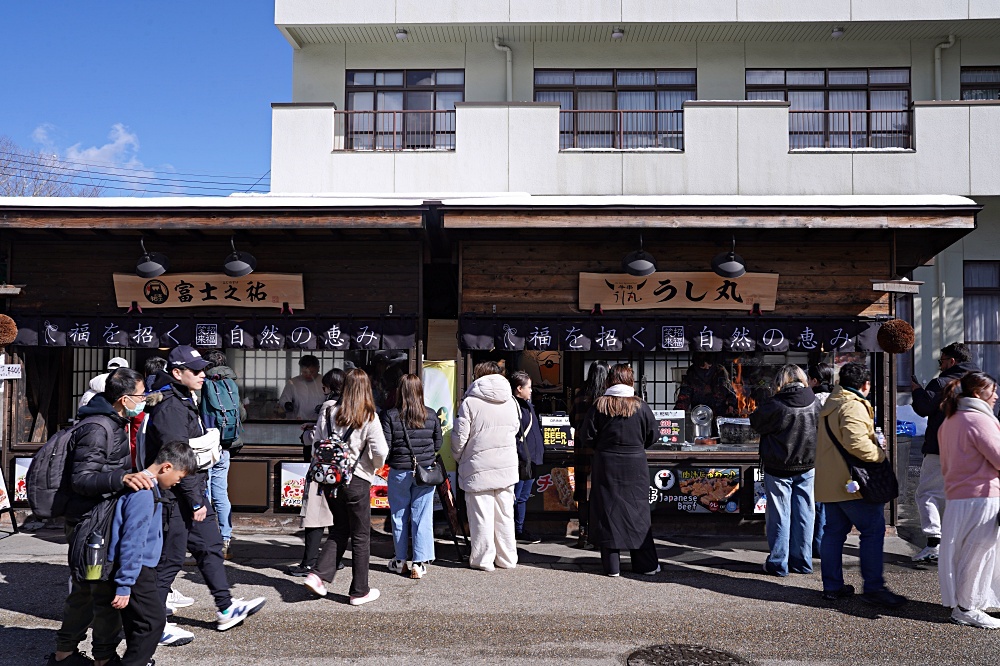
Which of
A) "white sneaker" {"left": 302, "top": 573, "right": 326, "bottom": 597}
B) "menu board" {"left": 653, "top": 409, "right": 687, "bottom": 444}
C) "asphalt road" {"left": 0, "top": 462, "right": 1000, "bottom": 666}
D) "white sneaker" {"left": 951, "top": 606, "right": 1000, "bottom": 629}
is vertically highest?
"menu board" {"left": 653, "top": 409, "right": 687, "bottom": 444}

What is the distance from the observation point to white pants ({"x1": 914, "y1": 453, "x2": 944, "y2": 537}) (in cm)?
799

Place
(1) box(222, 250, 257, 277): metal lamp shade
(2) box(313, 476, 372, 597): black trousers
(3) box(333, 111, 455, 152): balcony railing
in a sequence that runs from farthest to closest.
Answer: (3) box(333, 111, 455, 152): balcony railing
(1) box(222, 250, 257, 277): metal lamp shade
(2) box(313, 476, 372, 597): black trousers

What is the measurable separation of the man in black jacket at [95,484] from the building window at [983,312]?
46.7 ft

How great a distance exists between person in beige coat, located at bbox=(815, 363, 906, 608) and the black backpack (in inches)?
218

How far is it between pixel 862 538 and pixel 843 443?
2.63 ft

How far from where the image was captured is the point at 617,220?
8.86m

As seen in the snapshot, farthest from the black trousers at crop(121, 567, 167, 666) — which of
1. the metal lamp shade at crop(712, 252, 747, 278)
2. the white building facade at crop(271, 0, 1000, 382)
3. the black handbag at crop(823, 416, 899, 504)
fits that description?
the white building facade at crop(271, 0, 1000, 382)

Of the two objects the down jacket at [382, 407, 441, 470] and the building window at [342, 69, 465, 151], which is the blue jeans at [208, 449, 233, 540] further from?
the building window at [342, 69, 465, 151]

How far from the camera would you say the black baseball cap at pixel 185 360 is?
18.8 feet

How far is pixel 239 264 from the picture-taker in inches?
364

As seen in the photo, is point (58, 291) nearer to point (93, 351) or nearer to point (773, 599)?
point (93, 351)

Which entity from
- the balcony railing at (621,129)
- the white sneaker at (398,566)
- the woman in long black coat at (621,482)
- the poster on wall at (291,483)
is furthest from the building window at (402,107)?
the white sneaker at (398,566)

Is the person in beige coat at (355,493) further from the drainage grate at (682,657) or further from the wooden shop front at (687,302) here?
the wooden shop front at (687,302)

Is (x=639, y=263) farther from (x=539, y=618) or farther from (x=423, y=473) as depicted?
(x=539, y=618)
